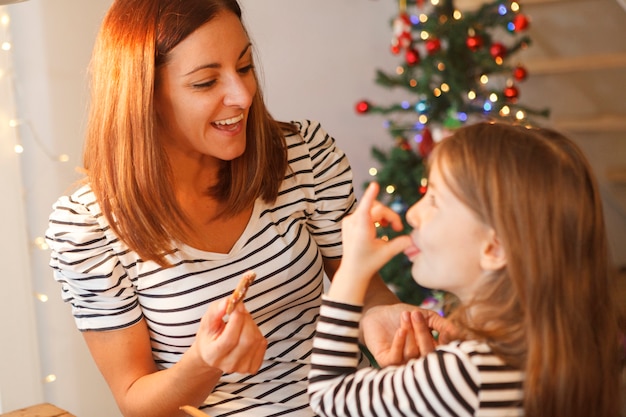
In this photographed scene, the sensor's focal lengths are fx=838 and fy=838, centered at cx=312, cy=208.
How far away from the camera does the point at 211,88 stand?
5.22ft

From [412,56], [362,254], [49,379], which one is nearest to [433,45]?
[412,56]

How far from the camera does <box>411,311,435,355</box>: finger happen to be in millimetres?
1347

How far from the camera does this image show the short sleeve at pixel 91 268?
5.16 feet

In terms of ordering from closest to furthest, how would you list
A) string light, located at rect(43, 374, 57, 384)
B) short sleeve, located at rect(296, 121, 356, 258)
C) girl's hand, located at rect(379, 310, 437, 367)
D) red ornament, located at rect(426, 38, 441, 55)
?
girl's hand, located at rect(379, 310, 437, 367) → short sleeve, located at rect(296, 121, 356, 258) → string light, located at rect(43, 374, 57, 384) → red ornament, located at rect(426, 38, 441, 55)

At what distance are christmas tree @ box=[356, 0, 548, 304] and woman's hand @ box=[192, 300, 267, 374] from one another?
1.60 meters

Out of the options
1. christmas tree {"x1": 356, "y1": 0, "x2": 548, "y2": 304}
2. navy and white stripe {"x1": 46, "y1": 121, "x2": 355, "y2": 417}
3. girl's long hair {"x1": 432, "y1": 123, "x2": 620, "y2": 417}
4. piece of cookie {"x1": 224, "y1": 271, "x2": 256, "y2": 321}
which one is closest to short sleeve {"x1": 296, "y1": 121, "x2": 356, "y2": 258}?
navy and white stripe {"x1": 46, "y1": 121, "x2": 355, "y2": 417}

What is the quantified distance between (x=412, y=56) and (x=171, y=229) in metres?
1.56

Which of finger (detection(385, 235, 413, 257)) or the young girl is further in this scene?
finger (detection(385, 235, 413, 257))

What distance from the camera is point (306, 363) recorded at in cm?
171

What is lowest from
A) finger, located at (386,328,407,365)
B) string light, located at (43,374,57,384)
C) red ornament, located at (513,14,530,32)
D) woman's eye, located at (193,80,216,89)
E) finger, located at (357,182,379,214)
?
string light, located at (43,374,57,384)

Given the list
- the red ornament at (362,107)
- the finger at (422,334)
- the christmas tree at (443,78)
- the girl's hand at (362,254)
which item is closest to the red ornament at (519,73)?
the christmas tree at (443,78)

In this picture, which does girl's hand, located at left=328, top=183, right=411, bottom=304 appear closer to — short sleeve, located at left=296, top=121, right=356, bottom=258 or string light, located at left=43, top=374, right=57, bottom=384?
short sleeve, located at left=296, top=121, right=356, bottom=258

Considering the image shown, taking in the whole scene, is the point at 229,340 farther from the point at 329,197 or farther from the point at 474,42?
the point at 474,42

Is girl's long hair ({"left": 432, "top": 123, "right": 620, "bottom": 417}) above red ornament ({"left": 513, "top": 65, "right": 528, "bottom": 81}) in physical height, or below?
below
